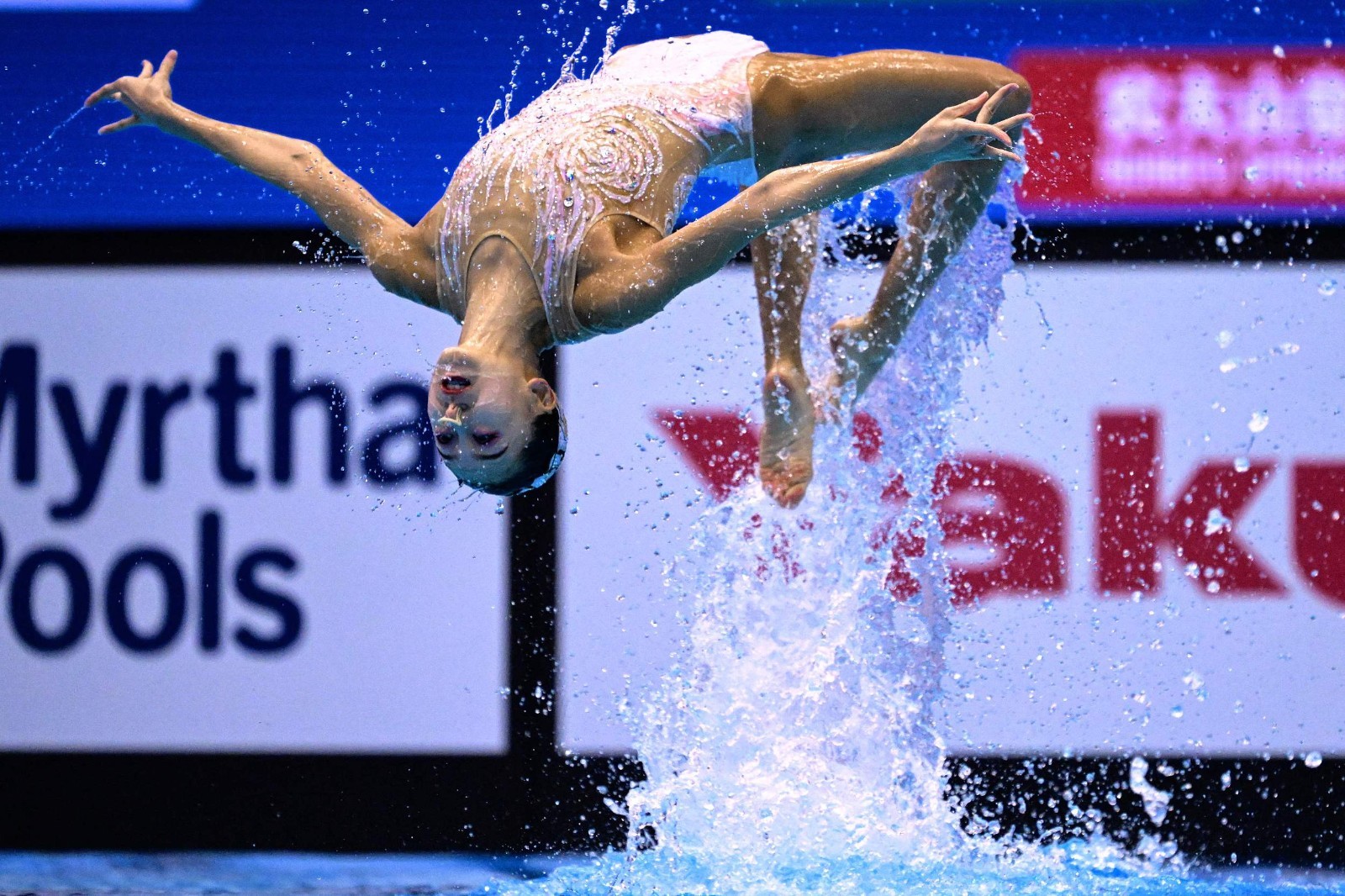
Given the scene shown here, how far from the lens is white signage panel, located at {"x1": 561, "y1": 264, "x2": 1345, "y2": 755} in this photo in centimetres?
425

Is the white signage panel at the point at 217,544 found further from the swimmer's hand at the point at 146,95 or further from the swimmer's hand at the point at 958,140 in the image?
the swimmer's hand at the point at 958,140

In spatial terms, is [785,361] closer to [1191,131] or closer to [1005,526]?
[1005,526]

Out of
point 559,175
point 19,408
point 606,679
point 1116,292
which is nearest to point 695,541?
point 606,679

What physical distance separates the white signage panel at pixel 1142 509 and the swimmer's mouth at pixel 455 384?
1719 millimetres

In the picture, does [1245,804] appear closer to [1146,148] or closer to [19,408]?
[1146,148]

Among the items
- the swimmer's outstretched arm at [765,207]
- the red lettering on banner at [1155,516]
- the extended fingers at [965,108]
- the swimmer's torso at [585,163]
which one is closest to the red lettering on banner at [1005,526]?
the red lettering on banner at [1155,516]

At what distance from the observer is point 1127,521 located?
14.0ft

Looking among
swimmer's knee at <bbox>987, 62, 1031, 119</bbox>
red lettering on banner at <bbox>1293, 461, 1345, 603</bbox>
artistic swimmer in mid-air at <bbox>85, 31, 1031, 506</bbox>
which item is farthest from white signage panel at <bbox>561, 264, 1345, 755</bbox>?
swimmer's knee at <bbox>987, 62, 1031, 119</bbox>

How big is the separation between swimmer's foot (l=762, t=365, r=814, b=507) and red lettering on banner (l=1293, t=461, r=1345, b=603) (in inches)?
63.1

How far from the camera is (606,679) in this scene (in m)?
4.37

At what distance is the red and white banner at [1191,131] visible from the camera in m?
4.18

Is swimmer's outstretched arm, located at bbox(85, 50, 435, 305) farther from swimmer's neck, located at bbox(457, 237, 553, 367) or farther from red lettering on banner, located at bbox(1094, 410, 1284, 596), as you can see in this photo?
red lettering on banner, located at bbox(1094, 410, 1284, 596)

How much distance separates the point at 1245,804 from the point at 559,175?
2759mm

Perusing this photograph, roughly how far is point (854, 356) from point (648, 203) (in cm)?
71
